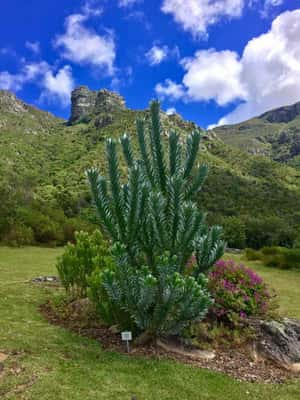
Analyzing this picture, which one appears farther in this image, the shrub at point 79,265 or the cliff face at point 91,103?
the cliff face at point 91,103

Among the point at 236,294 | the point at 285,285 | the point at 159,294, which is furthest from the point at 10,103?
the point at 159,294

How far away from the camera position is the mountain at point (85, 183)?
28766 millimetres

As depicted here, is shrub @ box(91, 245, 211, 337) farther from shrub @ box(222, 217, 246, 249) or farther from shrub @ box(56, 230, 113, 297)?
shrub @ box(222, 217, 246, 249)

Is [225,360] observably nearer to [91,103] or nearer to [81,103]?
[81,103]

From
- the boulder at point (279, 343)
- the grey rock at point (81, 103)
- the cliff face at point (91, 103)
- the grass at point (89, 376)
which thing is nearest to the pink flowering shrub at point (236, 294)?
the boulder at point (279, 343)

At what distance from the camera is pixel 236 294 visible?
7367 millimetres

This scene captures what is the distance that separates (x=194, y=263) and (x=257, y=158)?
99.6 m

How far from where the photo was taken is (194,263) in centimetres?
756

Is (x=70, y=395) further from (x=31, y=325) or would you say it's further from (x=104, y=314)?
(x=31, y=325)

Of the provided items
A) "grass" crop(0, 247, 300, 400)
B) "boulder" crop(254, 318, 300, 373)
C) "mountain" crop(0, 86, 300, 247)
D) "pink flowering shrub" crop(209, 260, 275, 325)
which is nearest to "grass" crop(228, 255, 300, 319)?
"pink flowering shrub" crop(209, 260, 275, 325)

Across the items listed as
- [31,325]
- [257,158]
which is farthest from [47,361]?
[257,158]

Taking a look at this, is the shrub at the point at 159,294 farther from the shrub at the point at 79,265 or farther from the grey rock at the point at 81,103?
the grey rock at the point at 81,103

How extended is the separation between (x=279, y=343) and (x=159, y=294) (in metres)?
2.70

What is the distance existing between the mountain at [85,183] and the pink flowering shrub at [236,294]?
3282mm
